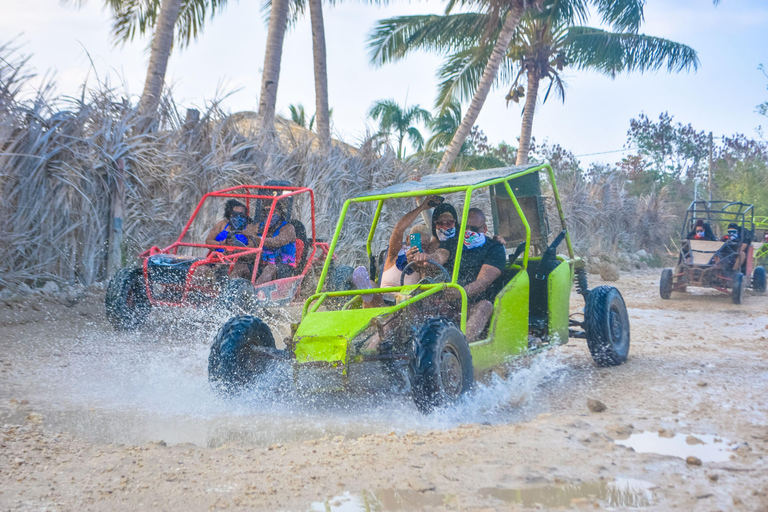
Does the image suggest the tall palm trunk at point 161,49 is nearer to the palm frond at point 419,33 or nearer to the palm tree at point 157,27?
the palm tree at point 157,27

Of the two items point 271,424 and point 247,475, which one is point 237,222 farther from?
point 247,475

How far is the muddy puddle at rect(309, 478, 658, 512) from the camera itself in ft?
9.03

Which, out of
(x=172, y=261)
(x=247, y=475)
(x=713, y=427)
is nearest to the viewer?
(x=247, y=475)

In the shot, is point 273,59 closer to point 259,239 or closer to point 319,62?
point 319,62

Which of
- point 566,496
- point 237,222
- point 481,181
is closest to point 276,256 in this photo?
point 237,222

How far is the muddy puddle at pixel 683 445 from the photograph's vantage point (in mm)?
3396

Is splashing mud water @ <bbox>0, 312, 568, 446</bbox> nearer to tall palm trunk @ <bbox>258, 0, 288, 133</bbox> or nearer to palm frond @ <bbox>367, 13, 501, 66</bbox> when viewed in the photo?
tall palm trunk @ <bbox>258, 0, 288, 133</bbox>

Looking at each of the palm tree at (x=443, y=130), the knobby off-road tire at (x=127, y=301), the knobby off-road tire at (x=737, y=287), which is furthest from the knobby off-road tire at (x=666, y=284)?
the palm tree at (x=443, y=130)

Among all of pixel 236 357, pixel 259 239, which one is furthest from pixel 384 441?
pixel 259 239

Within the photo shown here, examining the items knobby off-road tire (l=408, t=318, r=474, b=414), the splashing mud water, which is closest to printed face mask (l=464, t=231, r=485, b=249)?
the splashing mud water

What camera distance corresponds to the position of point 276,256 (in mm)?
8422

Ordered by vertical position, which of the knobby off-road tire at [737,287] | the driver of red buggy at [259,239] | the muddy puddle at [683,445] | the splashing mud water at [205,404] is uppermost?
the driver of red buggy at [259,239]

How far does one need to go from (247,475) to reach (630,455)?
183 centimetres

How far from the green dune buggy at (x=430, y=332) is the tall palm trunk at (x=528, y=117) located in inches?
562
